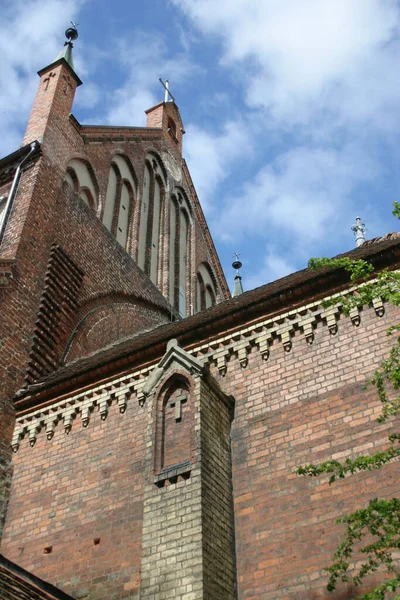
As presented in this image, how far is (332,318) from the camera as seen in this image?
10.2 metres

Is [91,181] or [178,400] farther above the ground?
[91,181]

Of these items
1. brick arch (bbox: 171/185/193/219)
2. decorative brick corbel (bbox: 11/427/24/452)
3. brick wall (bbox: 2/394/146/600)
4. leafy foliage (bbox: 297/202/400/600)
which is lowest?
leafy foliage (bbox: 297/202/400/600)

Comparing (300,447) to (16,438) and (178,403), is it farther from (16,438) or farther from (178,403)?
(16,438)

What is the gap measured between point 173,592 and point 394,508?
9.94 ft

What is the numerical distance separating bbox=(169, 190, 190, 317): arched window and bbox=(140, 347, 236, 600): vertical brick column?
1127 centimetres

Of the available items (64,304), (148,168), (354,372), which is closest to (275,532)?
(354,372)

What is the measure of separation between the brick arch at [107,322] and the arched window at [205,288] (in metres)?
3.98

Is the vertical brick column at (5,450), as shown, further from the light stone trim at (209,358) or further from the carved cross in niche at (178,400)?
the carved cross in niche at (178,400)

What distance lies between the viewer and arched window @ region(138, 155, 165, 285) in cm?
2105

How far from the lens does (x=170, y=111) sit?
2655cm

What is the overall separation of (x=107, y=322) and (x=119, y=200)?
5.14 m

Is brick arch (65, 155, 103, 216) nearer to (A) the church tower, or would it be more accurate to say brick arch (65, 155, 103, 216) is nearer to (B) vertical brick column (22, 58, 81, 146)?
(A) the church tower

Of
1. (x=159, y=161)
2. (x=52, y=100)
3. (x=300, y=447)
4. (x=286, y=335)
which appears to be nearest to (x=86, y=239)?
(x=52, y=100)

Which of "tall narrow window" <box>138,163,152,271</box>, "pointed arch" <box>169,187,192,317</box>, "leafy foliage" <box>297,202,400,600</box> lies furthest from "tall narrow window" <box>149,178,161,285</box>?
"leafy foliage" <box>297,202,400,600</box>
